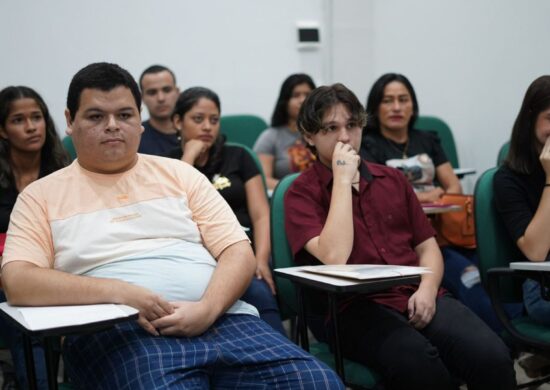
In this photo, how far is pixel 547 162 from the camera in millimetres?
2160

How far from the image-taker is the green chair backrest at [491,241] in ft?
7.20

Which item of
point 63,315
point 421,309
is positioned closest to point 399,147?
point 421,309

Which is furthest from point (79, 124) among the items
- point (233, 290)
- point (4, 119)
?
point (4, 119)

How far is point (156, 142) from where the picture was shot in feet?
11.5

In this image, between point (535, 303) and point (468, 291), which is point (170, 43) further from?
point (535, 303)

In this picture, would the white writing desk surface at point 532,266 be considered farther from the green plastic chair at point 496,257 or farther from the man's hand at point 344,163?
the man's hand at point 344,163

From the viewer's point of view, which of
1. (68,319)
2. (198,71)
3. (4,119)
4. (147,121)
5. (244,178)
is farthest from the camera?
(198,71)

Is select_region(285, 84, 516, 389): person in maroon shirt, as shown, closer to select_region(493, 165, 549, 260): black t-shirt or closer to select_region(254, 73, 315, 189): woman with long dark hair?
select_region(493, 165, 549, 260): black t-shirt

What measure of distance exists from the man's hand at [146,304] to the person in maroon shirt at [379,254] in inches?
21.9

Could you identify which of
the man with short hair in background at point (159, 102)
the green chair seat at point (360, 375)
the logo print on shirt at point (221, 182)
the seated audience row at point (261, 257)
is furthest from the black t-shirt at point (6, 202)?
the green chair seat at point (360, 375)

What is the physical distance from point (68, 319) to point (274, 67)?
3.25 metres

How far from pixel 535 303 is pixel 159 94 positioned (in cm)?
229

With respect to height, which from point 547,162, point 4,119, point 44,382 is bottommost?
point 44,382

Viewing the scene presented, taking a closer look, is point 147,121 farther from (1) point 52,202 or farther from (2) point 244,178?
(1) point 52,202
